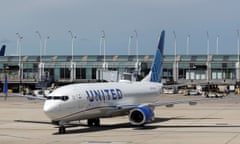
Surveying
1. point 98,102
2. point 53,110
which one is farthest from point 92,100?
point 53,110

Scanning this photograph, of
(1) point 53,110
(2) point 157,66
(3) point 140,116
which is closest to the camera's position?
(1) point 53,110

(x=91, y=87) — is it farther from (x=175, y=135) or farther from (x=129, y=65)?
(x=129, y=65)

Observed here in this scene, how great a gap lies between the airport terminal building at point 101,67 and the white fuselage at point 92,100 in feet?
365

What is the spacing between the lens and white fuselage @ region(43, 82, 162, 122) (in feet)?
108

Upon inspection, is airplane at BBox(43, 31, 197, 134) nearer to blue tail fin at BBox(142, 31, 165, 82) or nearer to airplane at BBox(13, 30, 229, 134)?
airplane at BBox(13, 30, 229, 134)

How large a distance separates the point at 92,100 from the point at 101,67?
13321cm

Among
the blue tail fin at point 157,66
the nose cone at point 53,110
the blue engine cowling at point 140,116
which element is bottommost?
the blue engine cowling at point 140,116

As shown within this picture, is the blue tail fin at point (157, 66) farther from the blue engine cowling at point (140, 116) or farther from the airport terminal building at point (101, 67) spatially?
the airport terminal building at point (101, 67)

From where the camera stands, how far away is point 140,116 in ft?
124

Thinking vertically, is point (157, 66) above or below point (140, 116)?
above

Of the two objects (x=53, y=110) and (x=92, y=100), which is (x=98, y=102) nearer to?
(x=92, y=100)

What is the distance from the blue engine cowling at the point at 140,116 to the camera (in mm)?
37188

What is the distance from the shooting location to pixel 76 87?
35.2m

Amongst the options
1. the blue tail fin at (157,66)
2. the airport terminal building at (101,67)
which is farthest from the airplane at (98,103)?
the airport terminal building at (101,67)
